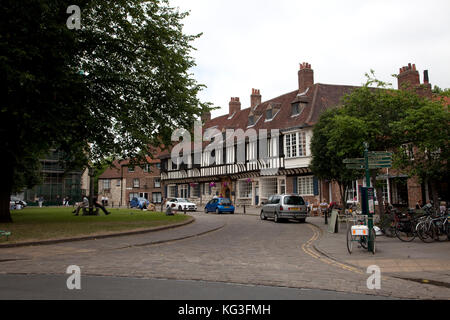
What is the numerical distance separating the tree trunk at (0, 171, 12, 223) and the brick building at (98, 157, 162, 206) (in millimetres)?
38980

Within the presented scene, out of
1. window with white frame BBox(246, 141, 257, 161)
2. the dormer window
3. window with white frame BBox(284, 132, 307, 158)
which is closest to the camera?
window with white frame BBox(284, 132, 307, 158)

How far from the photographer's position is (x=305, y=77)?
36.8 metres

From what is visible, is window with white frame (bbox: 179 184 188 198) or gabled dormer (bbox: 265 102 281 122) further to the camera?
window with white frame (bbox: 179 184 188 198)

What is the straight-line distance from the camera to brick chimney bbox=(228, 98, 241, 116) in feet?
163

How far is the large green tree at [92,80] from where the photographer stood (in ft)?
46.3

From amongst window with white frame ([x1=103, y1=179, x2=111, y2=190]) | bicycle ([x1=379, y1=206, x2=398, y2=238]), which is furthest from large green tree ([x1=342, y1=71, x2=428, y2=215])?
window with white frame ([x1=103, y1=179, x2=111, y2=190])

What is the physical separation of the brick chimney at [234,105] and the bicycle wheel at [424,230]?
37.8 m

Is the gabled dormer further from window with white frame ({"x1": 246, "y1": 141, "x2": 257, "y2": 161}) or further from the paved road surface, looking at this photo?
the paved road surface

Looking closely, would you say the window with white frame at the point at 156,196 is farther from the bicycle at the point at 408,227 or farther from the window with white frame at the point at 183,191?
the bicycle at the point at 408,227

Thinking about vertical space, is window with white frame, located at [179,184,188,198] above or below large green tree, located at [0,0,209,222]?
below

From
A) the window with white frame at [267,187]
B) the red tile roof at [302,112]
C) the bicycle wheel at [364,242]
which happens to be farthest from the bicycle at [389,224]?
the window with white frame at [267,187]

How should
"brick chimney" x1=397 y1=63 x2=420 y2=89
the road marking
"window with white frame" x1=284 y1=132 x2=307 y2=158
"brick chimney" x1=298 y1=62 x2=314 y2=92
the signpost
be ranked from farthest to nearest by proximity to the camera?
1. "brick chimney" x1=298 y1=62 x2=314 y2=92
2. "window with white frame" x1=284 y1=132 x2=307 y2=158
3. "brick chimney" x1=397 y1=63 x2=420 y2=89
4. the signpost
5. the road marking

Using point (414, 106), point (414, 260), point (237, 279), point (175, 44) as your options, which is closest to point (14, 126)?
point (175, 44)

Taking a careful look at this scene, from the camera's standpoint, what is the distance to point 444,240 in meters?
13.1
